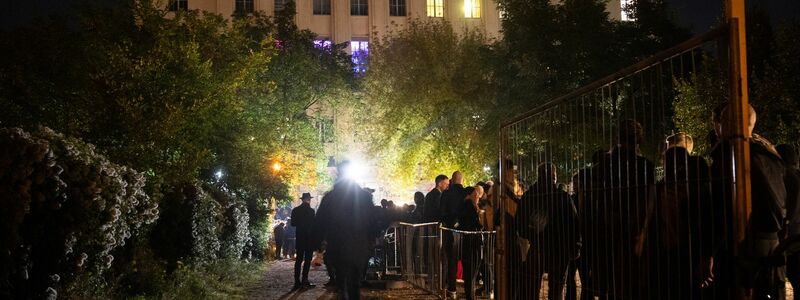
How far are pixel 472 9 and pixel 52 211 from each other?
5507cm

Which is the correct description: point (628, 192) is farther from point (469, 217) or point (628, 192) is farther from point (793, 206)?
point (469, 217)

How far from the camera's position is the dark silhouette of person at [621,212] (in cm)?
514

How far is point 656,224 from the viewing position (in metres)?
4.86

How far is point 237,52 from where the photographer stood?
22641 millimetres

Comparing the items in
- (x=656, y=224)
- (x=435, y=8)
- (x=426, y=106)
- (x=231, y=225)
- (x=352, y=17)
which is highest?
(x=435, y=8)

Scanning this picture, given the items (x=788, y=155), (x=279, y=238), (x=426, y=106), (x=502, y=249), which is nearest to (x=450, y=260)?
(x=502, y=249)

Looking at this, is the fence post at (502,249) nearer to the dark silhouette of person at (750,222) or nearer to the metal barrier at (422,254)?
the dark silhouette of person at (750,222)

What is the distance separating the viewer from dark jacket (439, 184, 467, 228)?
1217 centimetres

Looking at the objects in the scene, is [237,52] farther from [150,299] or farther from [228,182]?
[150,299]

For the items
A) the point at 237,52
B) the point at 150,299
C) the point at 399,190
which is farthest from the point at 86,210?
the point at 399,190

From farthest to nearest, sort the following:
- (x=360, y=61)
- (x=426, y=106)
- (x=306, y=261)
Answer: (x=360, y=61), (x=426, y=106), (x=306, y=261)

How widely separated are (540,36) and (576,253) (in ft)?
82.1

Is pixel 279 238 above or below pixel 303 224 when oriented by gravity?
below

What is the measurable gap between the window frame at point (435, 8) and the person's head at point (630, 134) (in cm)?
5568
